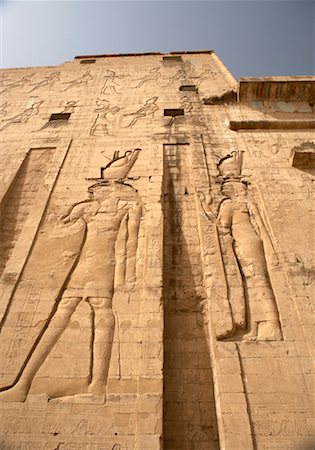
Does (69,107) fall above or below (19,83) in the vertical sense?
below

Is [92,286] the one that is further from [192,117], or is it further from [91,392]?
[192,117]

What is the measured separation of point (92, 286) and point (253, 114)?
627cm

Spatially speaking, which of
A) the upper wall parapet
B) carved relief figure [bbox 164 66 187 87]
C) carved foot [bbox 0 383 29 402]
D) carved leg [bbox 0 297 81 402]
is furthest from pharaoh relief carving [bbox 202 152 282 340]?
carved relief figure [bbox 164 66 187 87]

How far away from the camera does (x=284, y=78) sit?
922 cm

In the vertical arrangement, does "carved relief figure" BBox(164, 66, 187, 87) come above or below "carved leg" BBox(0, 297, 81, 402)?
above

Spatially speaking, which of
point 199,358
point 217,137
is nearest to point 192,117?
point 217,137

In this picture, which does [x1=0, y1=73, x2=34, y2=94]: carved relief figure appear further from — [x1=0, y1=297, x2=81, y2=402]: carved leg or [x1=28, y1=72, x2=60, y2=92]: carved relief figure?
[x1=0, y1=297, x2=81, y2=402]: carved leg

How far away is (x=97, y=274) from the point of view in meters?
4.84

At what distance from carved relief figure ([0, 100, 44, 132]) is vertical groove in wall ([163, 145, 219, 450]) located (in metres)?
4.54

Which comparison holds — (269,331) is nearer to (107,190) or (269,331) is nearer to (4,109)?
(107,190)

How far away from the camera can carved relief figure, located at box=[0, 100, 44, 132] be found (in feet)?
28.1

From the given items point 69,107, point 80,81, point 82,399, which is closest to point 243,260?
point 82,399

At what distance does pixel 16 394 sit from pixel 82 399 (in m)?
0.72

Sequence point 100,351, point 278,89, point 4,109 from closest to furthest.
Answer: point 100,351 → point 278,89 → point 4,109
